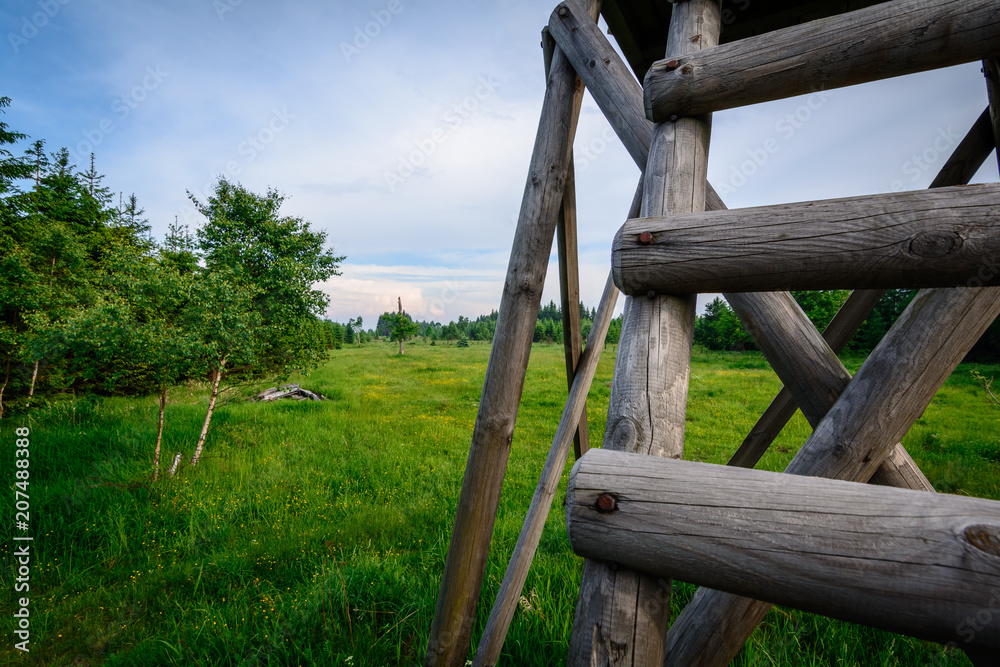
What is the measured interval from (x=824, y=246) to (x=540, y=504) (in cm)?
186

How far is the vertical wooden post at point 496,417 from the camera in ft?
6.75

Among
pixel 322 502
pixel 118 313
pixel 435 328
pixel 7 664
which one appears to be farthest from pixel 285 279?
pixel 435 328

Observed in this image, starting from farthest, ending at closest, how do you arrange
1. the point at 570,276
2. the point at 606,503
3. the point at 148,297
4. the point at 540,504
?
the point at 148,297
the point at 570,276
the point at 540,504
the point at 606,503

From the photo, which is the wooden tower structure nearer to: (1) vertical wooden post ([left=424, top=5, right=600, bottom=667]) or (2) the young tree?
(1) vertical wooden post ([left=424, top=5, right=600, bottom=667])

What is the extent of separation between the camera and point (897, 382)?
3.76 feet

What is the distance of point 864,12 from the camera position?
121 cm

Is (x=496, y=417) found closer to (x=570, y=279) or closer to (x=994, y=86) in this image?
(x=570, y=279)

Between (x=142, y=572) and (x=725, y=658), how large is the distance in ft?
14.2

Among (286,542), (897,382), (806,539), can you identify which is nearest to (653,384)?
(806,539)

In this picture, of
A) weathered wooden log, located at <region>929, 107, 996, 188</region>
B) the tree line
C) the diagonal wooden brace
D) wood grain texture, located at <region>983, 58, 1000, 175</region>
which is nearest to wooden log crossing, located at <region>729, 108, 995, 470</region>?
weathered wooden log, located at <region>929, 107, 996, 188</region>

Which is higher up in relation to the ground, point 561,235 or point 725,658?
point 561,235

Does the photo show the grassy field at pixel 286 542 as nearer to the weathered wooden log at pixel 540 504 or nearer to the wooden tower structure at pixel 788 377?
the weathered wooden log at pixel 540 504

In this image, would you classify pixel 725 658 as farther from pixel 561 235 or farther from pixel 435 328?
pixel 435 328

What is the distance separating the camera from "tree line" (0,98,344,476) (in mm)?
5047
